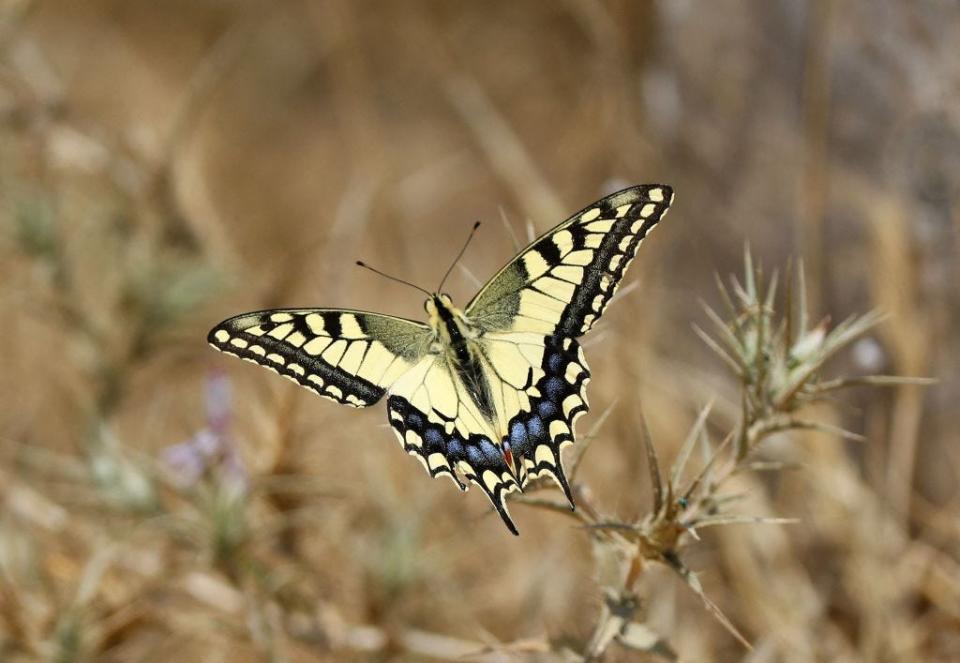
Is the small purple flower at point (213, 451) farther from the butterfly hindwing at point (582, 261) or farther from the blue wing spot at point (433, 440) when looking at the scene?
the butterfly hindwing at point (582, 261)

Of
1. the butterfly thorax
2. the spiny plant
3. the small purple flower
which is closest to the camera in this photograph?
the spiny plant

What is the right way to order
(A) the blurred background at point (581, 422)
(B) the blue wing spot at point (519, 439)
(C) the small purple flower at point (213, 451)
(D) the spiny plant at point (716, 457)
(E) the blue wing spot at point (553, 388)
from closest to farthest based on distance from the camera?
(D) the spiny plant at point (716, 457) → (B) the blue wing spot at point (519, 439) → (E) the blue wing spot at point (553, 388) → (C) the small purple flower at point (213, 451) → (A) the blurred background at point (581, 422)

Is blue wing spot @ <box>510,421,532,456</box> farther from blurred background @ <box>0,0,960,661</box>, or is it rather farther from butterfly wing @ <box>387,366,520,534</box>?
blurred background @ <box>0,0,960,661</box>

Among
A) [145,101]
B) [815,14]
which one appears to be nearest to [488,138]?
[815,14]

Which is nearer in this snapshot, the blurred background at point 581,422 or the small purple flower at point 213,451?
the small purple flower at point 213,451

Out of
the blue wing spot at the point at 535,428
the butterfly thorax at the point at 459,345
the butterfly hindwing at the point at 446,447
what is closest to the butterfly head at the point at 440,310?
the butterfly thorax at the point at 459,345

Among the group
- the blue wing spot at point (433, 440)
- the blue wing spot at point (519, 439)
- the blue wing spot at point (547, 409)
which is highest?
the blue wing spot at point (433, 440)

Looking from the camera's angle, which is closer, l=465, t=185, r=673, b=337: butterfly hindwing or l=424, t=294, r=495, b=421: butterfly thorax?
l=465, t=185, r=673, b=337: butterfly hindwing

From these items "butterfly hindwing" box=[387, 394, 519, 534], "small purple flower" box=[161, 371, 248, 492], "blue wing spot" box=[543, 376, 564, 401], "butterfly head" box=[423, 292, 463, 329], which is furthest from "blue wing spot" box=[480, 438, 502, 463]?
"small purple flower" box=[161, 371, 248, 492]

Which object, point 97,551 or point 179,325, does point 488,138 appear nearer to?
point 179,325
